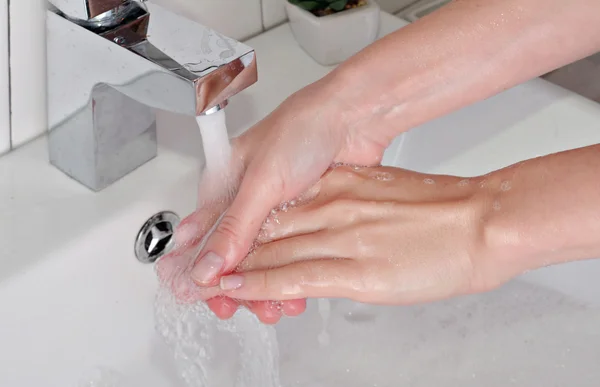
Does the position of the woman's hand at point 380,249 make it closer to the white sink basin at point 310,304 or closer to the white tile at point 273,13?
the white sink basin at point 310,304

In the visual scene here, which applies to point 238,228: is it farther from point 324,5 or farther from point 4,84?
point 324,5

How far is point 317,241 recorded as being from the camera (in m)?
0.61

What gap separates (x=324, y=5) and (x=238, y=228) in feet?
1.12

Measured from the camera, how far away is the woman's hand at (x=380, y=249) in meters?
0.58

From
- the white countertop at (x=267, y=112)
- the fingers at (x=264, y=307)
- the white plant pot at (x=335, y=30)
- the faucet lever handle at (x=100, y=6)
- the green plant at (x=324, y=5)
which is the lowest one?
the fingers at (x=264, y=307)

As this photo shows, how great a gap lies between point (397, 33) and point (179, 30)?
0.60 feet

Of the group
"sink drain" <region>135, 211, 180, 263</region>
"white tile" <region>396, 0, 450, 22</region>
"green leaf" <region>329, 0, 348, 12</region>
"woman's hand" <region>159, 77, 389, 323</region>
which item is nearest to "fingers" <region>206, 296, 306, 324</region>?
"woman's hand" <region>159, 77, 389, 323</region>

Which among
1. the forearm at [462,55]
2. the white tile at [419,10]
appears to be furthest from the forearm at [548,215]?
the white tile at [419,10]

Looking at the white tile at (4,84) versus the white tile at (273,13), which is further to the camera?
the white tile at (273,13)

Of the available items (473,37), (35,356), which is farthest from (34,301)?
(473,37)

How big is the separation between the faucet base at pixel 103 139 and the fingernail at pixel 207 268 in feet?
0.49

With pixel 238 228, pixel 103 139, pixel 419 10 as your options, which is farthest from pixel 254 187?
pixel 419 10

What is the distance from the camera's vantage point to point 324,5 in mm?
849

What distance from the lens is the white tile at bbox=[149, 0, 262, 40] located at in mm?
789
